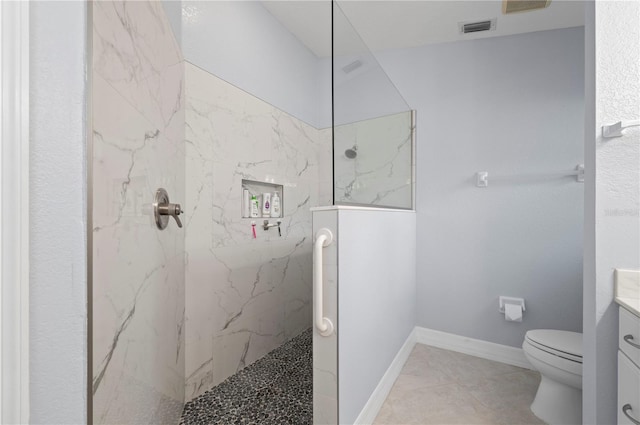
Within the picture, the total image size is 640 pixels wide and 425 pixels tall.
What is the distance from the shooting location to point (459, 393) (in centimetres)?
210

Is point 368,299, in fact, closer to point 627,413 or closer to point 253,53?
point 627,413

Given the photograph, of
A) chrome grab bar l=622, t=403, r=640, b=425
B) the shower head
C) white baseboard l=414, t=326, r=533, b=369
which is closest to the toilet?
chrome grab bar l=622, t=403, r=640, b=425

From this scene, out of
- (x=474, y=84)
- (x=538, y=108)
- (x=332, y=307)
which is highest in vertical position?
(x=474, y=84)

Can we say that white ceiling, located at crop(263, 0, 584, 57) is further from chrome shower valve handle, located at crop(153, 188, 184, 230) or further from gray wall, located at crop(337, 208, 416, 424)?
chrome shower valve handle, located at crop(153, 188, 184, 230)

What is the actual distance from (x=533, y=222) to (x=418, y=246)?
0.86 meters

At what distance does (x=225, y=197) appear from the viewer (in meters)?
2.09

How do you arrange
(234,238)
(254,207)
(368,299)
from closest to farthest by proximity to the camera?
(368,299) → (234,238) → (254,207)

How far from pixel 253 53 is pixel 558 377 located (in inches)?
106

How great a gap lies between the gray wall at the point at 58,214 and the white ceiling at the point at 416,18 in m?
1.89

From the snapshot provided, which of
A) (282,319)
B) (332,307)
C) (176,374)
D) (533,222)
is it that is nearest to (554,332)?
(533,222)

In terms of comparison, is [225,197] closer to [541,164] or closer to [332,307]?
[332,307]

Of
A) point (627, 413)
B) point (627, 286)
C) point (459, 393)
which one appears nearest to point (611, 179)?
point (627, 286)

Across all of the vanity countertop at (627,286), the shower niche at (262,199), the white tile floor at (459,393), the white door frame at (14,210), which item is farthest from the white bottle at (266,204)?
the vanity countertop at (627,286)

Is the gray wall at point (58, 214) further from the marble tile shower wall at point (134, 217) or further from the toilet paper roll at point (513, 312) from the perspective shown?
the toilet paper roll at point (513, 312)
